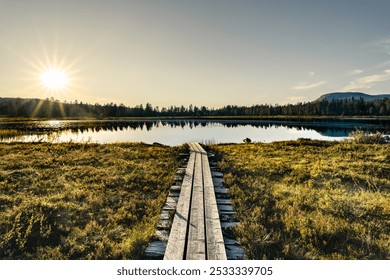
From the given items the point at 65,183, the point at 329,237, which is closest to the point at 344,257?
the point at 329,237

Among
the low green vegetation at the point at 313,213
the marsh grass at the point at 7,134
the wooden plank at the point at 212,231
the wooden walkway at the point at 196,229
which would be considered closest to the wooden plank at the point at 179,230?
the wooden walkway at the point at 196,229

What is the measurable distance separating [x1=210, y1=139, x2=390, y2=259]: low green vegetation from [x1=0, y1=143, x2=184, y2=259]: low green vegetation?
2666 mm

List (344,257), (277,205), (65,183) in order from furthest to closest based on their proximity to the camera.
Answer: (65,183)
(277,205)
(344,257)

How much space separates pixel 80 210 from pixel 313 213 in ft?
22.7

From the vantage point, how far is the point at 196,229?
5.36 metres

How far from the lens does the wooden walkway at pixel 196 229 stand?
450 centimetres

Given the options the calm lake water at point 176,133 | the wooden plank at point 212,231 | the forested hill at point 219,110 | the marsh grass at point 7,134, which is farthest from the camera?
the forested hill at point 219,110

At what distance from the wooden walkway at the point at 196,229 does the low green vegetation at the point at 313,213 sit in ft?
2.25

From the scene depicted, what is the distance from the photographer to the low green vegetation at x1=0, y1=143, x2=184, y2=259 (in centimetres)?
514

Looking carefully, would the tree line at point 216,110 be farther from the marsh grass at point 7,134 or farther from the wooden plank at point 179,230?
the wooden plank at point 179,230

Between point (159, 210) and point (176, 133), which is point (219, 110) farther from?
point (159, 210)
